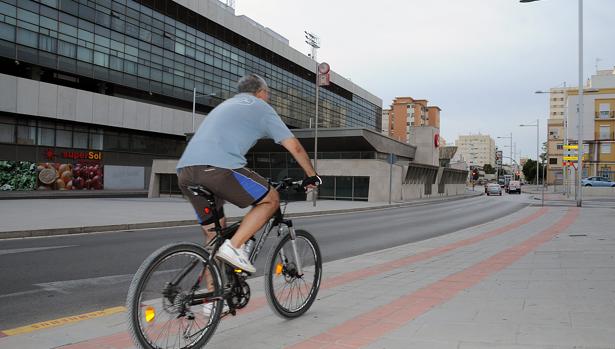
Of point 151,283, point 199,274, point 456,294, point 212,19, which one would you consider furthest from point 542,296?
point 212,19

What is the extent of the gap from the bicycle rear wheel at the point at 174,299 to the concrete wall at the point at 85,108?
124 feet

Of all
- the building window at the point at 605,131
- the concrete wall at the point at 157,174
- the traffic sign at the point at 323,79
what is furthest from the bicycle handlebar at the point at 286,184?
the building window at the point at 605,131

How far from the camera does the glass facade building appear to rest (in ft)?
118

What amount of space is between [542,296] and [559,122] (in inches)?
5052

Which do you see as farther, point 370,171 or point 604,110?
point 604,110

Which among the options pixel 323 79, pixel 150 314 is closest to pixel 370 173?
pixel 323 79

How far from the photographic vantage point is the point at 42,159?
3819 centimetres

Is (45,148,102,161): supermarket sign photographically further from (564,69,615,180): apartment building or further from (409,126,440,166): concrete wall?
(564,69,615,180): apartment building

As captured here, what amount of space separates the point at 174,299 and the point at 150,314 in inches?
7.1

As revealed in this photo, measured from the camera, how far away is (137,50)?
44375 mm

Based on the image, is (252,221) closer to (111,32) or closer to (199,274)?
(199,274)

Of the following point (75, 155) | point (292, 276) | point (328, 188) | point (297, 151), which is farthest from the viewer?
point (75, 155)

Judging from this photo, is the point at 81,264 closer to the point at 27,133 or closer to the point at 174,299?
the point at 174,299

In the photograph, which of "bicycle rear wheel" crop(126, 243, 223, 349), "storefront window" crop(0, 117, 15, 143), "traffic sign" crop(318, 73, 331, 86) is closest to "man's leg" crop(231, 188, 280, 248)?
"bicycle rear wheel" crop(126, 243, 223, 349)
